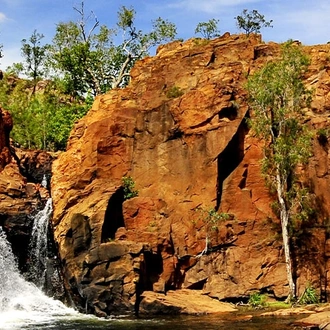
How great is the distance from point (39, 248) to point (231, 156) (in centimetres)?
1388

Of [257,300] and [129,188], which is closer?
[257,300]

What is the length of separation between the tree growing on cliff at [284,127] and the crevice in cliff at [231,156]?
5.73ft

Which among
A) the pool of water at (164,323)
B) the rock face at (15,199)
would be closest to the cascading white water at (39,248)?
the rock face at (15,199)

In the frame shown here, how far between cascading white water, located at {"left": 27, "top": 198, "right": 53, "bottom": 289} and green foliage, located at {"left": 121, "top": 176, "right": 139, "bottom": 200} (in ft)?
18.4

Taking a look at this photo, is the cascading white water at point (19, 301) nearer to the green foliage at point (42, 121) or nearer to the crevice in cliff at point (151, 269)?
the crevice in cliff at point (151, 269)

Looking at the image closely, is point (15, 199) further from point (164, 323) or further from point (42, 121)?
point (42, 121)

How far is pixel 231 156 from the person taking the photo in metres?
34.0

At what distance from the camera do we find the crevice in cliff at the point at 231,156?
33219mm

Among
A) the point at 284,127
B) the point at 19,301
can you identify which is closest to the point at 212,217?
the point at 284,127

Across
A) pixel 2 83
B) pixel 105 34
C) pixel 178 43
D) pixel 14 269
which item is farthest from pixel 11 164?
pixel 2 83

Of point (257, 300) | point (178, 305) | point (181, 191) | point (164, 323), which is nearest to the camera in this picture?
point (164, 323)

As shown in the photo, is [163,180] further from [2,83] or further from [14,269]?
[2,83]

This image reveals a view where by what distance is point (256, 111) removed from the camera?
105 ft

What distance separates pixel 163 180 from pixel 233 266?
7.31 metres
